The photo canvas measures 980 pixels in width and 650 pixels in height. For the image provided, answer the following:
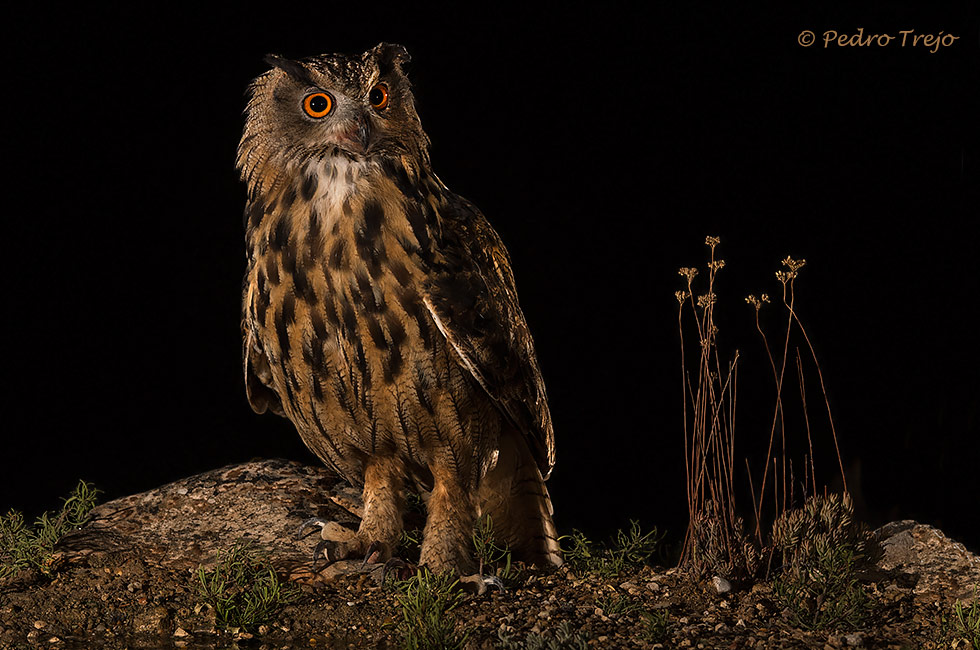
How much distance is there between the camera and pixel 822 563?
3771 mm

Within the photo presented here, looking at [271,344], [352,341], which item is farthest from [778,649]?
[271,344]

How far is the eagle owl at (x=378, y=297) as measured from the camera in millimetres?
3666

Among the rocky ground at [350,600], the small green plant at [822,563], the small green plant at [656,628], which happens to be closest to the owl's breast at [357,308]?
the rocky ground at [350,600]

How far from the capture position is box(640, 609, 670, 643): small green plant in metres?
3.37

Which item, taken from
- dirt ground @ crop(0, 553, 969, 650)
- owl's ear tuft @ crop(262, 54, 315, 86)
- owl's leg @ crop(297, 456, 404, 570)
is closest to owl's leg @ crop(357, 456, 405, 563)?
owl's leg @ crop(297, 456, 404, 570)

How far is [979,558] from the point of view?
161 inches

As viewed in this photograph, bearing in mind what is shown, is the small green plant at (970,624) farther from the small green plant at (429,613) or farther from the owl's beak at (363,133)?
the owl's beak at (363,133)

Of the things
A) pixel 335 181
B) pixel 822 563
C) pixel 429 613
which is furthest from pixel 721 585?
pixel 335 181

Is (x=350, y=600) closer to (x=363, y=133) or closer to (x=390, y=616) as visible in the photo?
(x=390, y=616)

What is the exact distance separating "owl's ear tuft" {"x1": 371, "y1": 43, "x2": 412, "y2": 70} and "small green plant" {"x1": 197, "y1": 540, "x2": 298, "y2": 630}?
1.63 meters

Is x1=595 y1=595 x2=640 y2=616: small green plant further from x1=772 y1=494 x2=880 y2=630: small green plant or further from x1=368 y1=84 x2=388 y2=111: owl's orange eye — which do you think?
x1=368 y1=84 x2=388 y2=111: owl's orange eye

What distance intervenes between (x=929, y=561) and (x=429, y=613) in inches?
72.7

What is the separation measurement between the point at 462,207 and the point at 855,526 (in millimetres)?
1750

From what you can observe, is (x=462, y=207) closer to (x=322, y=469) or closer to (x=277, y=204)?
(x=277, y=204)
